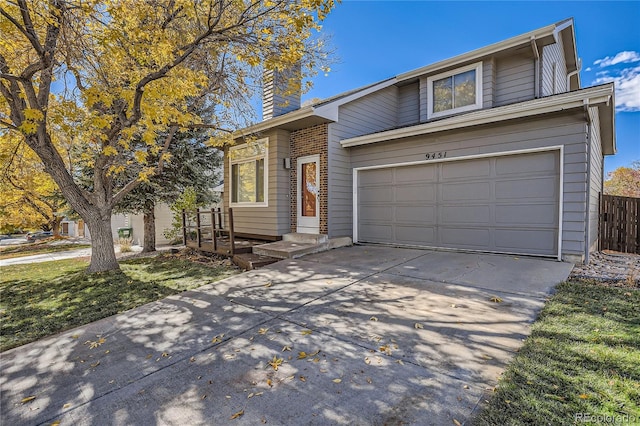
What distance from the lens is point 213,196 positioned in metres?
13.1

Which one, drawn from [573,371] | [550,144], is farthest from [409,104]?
[573,371]

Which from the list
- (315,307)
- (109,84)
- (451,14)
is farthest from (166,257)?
(451,14)

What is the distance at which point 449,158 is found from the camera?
7.45m

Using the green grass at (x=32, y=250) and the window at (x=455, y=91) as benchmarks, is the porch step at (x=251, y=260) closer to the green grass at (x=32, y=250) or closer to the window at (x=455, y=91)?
the window at (x=455, y=91)

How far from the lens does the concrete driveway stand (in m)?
2.34

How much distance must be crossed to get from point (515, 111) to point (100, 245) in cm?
973

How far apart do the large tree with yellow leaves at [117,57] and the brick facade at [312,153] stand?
1.77m

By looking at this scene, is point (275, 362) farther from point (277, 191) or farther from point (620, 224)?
point (620, 224)

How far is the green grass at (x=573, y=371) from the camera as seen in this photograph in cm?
208

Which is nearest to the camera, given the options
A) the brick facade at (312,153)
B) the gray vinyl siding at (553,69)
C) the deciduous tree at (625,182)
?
the gray vinyl siding at (553,69)

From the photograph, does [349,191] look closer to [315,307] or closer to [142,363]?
[315,307]

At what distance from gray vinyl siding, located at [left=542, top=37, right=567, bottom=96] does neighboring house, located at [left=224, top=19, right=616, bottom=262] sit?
56 mm

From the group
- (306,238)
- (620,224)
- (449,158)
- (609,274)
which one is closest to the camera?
(609,274)

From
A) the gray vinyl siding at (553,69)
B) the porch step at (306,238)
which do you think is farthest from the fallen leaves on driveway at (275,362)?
the gray vinyl siding at (553,69)
